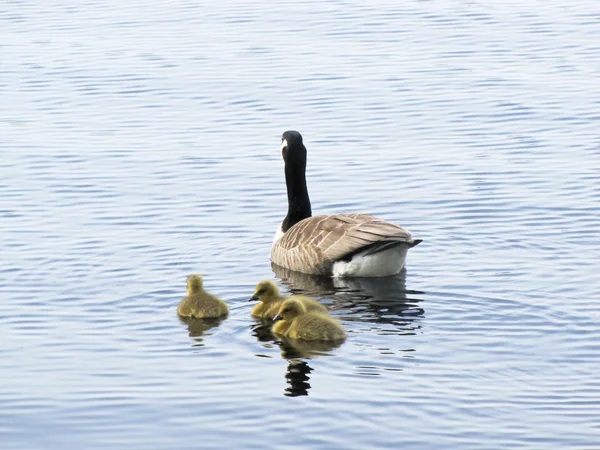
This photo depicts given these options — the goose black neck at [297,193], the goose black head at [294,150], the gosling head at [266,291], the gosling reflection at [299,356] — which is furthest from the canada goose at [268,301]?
the goose black head at [294,150]

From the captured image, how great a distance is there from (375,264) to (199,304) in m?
2.57

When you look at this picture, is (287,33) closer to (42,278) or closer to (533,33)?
(533,33)

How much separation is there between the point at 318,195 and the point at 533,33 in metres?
12.9

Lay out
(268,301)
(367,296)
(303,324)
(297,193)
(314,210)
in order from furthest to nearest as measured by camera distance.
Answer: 1. (314,210)
2. (297,193)
3. (367,296)
4. (268,301)
5. (303,324)

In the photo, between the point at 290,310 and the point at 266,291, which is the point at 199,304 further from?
the point at 290,310

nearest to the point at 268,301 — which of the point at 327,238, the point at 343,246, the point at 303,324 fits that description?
the point at 303,324

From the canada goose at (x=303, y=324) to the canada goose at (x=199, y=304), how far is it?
2.47ft

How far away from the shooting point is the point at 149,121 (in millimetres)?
23219

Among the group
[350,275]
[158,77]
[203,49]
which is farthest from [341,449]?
[203,49]

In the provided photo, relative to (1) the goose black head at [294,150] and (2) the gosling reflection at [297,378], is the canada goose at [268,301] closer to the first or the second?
(2) the gosling reflection at [297,378]

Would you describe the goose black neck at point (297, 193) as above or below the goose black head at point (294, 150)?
below

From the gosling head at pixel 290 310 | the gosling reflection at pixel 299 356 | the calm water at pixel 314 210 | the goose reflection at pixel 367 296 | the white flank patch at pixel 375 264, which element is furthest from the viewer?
the white flank patch at pixel 375 264

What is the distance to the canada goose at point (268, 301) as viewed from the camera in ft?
42.3

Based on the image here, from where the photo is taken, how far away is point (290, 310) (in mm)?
12508
